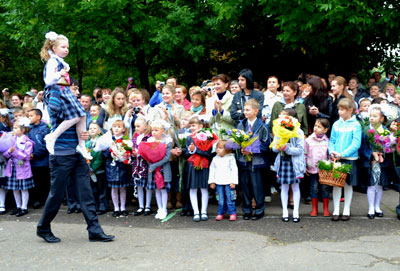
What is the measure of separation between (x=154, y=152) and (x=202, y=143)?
0.76m

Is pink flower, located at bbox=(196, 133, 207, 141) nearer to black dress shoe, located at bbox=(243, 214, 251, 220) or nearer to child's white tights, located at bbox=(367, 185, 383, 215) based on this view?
black dress shoe, located at bbox=(243, 214, 251, 220)

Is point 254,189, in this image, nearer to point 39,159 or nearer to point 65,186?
point 65,186

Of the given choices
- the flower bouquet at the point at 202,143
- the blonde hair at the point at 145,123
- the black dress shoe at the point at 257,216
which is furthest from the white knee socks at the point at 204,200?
the blonde hair at the point at 145,123

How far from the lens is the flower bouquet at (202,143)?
23.2 feet

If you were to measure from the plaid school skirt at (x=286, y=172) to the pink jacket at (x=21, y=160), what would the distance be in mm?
4206

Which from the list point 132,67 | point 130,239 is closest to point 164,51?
point 132,67

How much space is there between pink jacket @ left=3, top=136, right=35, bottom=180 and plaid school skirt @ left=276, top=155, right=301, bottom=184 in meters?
4.21

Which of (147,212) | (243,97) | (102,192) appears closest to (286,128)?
(243,97)

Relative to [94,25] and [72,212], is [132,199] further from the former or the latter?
[94,25]

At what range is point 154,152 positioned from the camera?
7.24 meters

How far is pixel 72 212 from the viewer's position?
26.0ft

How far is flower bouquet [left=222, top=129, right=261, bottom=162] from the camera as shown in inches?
271

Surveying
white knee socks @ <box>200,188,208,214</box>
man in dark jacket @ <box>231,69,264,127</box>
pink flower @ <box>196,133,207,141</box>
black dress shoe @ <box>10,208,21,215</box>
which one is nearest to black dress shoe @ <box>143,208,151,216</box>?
white knee socks @ <box>200,188,208,214</box>

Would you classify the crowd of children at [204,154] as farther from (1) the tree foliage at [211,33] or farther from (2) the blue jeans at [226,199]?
(1) the tree foliage at [211,33]
